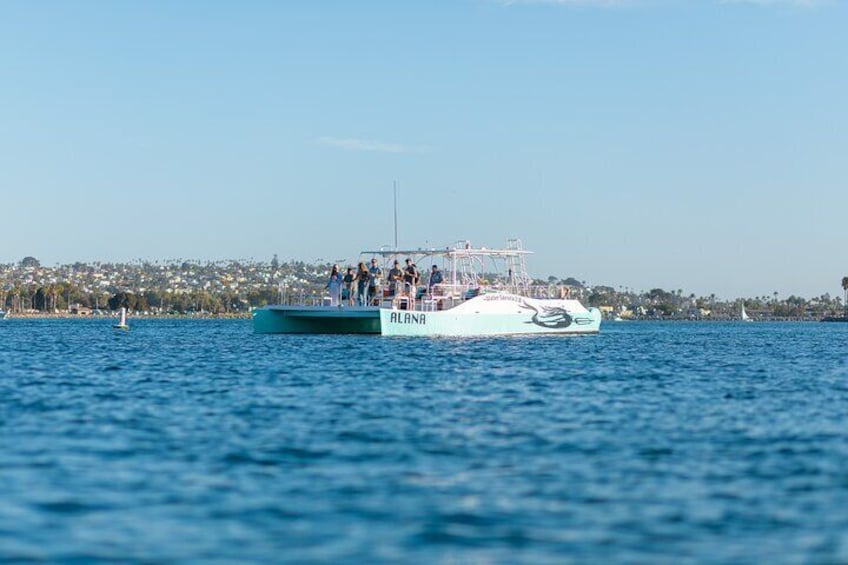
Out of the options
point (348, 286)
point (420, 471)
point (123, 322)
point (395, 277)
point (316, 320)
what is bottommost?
point (420, 471)

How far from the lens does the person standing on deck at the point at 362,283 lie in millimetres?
61500

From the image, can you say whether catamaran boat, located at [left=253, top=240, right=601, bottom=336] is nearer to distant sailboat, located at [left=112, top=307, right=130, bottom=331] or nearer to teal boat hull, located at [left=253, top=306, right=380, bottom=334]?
teal boat hull, located at [left=253, top=306, right=380, bottom=334]

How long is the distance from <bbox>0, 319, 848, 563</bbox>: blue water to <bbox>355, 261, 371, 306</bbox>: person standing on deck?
32.1m

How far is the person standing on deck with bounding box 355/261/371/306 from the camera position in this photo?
61500mm

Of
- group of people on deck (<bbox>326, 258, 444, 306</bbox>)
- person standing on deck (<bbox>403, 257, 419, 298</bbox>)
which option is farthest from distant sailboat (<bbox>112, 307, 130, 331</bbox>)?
person standing on deck (<bbox>403, 257, 419, 298</bbox>)

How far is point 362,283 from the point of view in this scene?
62344mm

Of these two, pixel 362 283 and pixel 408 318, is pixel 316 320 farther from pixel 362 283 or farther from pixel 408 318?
pixel 408 318

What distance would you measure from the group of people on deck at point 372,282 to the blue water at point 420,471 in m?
32.3

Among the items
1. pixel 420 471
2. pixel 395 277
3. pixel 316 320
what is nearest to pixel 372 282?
pixel 395 277

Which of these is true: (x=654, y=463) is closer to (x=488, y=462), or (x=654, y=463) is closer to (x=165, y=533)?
(x=488, y=462)

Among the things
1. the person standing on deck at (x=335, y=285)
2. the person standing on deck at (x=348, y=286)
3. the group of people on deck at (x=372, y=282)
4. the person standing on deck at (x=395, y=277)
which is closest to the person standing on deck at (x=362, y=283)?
the group of people on deck at (x=372, y=282)

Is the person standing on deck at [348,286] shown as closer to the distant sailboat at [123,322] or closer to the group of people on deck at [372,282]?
the group of people on deck at [372,282]

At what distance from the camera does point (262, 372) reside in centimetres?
3284

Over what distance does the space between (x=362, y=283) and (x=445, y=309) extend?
4.19 metres
